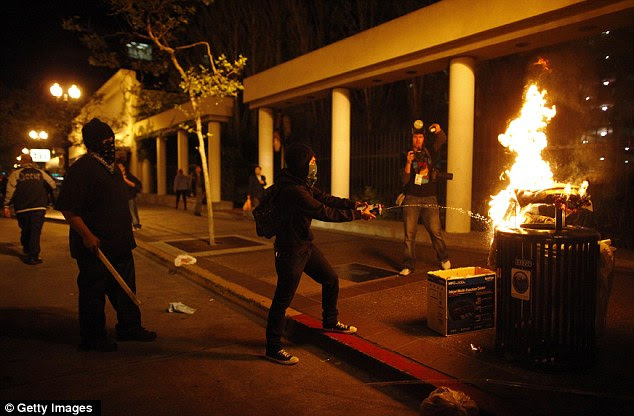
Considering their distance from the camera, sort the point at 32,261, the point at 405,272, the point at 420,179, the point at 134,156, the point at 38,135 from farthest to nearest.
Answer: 1. the point at 134,156
2. the point at 38,135
3. the point at 32,261
4. the point at 405,272
5. the point at 420,179

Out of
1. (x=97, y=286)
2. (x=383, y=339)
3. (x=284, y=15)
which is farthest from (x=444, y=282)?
(x=284, y=15)

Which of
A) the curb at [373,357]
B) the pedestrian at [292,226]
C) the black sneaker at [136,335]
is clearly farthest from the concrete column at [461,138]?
the black sneaker at [136,335]

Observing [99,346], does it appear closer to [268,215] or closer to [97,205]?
[97,205]

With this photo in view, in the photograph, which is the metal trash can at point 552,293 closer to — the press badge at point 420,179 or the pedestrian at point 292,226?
the pedestrian at point 292,226

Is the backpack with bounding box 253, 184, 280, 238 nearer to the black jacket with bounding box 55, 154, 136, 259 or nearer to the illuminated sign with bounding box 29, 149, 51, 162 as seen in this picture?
the black jacket with bounding box 55, 154, 136, 259

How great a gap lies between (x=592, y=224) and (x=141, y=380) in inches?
308

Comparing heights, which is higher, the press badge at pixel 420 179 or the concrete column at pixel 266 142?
the concrete column at pixel 266 142

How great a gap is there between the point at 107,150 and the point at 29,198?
4894mm

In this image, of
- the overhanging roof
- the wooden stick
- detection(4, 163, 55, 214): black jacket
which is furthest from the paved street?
the overhanging roof

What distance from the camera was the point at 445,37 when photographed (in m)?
8.90

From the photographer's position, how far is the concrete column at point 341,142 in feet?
39.8

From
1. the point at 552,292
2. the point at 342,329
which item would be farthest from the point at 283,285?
the point at 552,292

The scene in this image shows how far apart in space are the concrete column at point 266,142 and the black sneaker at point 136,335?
10532 millimetres

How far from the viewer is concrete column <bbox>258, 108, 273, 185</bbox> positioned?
49.6 ft
